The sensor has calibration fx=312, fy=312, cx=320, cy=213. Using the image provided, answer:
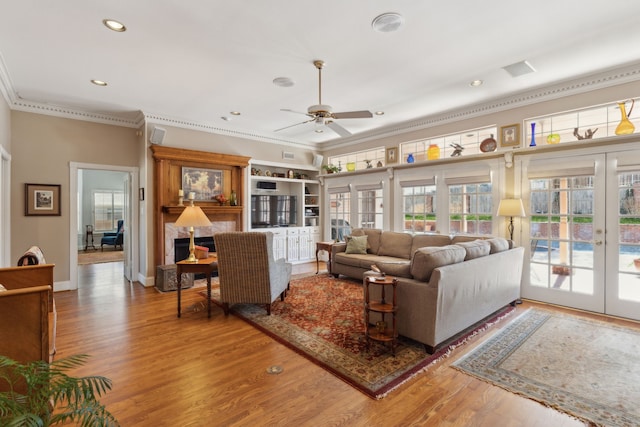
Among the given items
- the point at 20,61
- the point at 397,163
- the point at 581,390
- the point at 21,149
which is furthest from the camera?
the point at 397,163

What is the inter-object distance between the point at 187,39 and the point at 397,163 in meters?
4.21

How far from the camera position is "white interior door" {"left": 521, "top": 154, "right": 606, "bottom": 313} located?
3818 millimetres

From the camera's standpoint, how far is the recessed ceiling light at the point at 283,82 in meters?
3.89

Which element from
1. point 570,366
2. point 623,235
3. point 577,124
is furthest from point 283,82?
point 623,235

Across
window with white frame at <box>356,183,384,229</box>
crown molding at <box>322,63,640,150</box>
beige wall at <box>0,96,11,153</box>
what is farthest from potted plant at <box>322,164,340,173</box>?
beige wall at <box>0,96,11,153</box>

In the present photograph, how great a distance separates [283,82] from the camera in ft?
13.1

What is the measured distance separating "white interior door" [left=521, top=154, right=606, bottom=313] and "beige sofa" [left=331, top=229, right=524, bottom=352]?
52 centimetres

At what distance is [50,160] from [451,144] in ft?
21.2

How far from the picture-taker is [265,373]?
246 cm

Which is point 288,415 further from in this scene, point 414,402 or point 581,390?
point 581,390

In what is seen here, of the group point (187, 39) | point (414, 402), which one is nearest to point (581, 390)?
point (414, 402)

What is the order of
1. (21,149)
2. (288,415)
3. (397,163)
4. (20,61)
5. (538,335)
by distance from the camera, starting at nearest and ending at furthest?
1. (288,415)
2. (538,335)
3. (20,61)
4. (21,149)
5. (397,163)

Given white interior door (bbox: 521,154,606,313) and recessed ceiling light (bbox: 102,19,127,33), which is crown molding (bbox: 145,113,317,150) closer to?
recessed ceiling light (bbox: 102,19,127,33)

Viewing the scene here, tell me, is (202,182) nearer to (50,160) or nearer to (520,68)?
(50,160)
